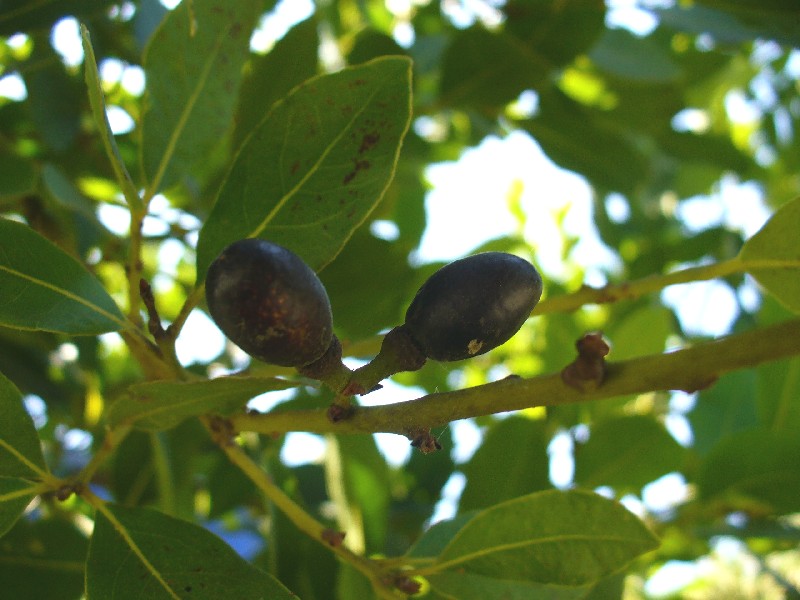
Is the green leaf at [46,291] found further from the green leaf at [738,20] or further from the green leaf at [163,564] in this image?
the green leaf at [738,20]

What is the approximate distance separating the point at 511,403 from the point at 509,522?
0.41m

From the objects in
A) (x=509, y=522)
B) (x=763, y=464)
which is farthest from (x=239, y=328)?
(x=763, y=464)

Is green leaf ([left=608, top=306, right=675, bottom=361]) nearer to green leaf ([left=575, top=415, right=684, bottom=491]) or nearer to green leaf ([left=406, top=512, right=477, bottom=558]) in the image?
green leaf ([left=575, top=415, right=684, bottom=491])

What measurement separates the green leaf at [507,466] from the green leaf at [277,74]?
0.75m

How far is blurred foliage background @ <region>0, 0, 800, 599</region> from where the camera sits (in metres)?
1.52

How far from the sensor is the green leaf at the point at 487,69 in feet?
6.20

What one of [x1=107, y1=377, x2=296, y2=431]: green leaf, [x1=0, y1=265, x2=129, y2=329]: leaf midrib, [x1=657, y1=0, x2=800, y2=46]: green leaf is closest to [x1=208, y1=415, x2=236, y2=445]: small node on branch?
[x1=107, y1=377, x2=296, y2=431]: green leaf

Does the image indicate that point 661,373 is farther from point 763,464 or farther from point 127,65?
point 127,65

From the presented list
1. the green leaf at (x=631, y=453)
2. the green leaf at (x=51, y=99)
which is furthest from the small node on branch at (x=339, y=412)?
the green leaf at (x=51, y=99)

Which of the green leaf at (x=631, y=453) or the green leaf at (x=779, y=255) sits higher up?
the green leaf at (x=631, y=453)

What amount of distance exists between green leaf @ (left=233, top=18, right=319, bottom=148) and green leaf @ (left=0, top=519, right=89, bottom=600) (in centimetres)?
80

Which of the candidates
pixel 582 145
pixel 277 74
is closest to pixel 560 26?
pixel 582 145

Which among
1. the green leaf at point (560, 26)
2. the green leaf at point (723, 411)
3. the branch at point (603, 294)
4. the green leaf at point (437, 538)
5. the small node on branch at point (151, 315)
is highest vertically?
the green leaf at point (560, 26)

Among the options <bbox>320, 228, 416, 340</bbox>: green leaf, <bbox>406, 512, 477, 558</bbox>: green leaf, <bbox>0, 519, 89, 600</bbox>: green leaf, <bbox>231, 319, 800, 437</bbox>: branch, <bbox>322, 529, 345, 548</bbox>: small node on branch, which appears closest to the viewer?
<bbox>231, 319, 800, 437</bbox>: branch
